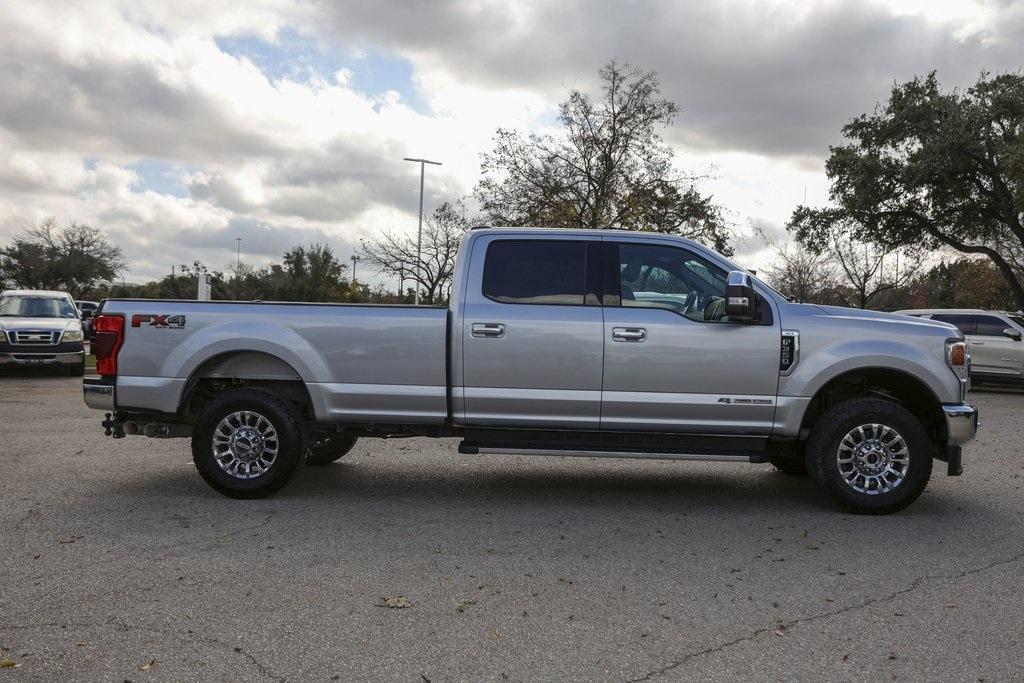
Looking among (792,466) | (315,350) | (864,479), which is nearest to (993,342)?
(792,466)

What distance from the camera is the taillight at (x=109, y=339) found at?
656 cm

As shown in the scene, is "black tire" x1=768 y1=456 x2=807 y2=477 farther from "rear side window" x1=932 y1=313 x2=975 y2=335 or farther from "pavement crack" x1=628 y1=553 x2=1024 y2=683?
"rear side window" x1=932 y1=313 x2=975 y2=335

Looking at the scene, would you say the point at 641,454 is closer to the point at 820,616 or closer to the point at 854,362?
the point at 854,362

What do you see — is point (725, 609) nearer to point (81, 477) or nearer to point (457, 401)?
point (457, 401)

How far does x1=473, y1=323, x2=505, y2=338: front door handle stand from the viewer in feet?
20.9

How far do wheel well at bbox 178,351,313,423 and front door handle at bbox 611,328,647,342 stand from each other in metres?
2.39

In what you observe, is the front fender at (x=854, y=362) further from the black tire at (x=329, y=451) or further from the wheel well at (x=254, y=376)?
the black tire at (x=329, y=451)

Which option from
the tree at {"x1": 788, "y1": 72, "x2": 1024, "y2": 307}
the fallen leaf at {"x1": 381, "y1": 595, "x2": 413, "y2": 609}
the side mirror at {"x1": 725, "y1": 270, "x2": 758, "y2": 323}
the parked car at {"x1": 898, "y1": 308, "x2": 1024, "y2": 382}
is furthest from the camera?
the tree at {"x1": 788, "y1": 72, "x2": 1024, "y2": 307}

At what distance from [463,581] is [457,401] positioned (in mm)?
1962

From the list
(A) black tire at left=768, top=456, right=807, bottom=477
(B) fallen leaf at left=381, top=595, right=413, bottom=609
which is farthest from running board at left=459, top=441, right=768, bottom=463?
(B) fallen leaf at left=381, top=595, right=413, bottom=609

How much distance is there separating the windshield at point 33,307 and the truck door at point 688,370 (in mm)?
15881

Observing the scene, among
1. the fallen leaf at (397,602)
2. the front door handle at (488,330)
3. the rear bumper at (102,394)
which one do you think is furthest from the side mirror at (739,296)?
the rear bumper at (102,394)

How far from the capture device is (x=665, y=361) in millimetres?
6301

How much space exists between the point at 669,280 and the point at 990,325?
15168 mm
